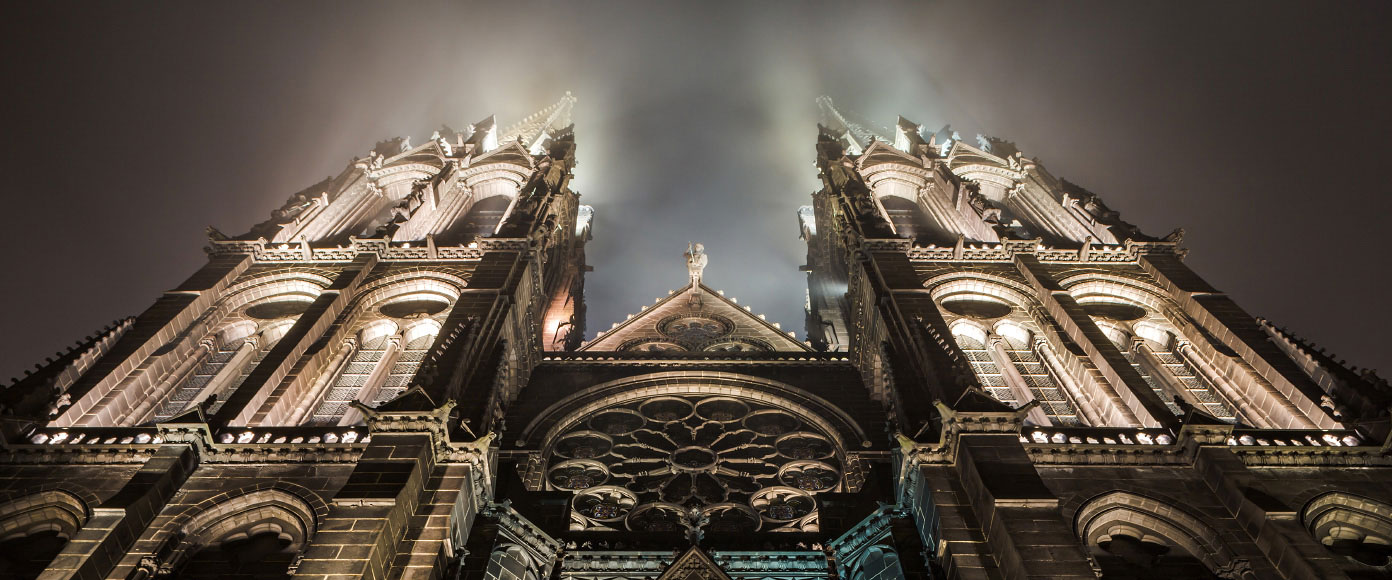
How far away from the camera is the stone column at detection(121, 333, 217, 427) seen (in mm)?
20203

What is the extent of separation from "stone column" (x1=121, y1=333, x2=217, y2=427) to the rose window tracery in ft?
28.0

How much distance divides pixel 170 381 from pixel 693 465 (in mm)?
11818

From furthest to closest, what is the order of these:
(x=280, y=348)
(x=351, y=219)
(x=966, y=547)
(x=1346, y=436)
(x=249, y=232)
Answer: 1. (x=351, y=219)
2. (x=249, y=232)
3. (x=280, y=348)
4. (x=1346, y=436)
5. (x=966, y=547)

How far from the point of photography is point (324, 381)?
2183 cm

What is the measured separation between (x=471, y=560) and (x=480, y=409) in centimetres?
334

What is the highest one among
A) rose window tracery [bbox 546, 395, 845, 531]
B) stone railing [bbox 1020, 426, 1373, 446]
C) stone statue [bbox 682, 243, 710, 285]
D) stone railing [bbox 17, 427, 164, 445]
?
stone statue [bbox 682, 243, 710, 285]

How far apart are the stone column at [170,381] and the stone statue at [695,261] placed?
14.3 metres

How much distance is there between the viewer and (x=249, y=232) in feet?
94.0

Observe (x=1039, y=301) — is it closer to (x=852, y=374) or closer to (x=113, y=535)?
(x=852, y=374)

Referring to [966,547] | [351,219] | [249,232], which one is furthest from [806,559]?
[351,219]

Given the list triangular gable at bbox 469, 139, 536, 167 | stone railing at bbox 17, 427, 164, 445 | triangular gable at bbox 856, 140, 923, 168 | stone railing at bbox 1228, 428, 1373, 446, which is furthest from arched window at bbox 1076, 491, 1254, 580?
triangular gable at bbox 469, 139, 536, 167

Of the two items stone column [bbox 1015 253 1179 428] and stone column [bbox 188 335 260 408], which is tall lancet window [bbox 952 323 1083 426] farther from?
stone column [bbox 188 335 260 408]

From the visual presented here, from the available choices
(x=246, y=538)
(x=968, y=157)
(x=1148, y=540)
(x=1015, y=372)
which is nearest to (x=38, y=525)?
(x=246, y=538)

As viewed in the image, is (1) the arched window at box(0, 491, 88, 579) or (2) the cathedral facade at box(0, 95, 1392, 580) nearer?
(2) the cathedral facade at box(0, 95, 1392, 580)
